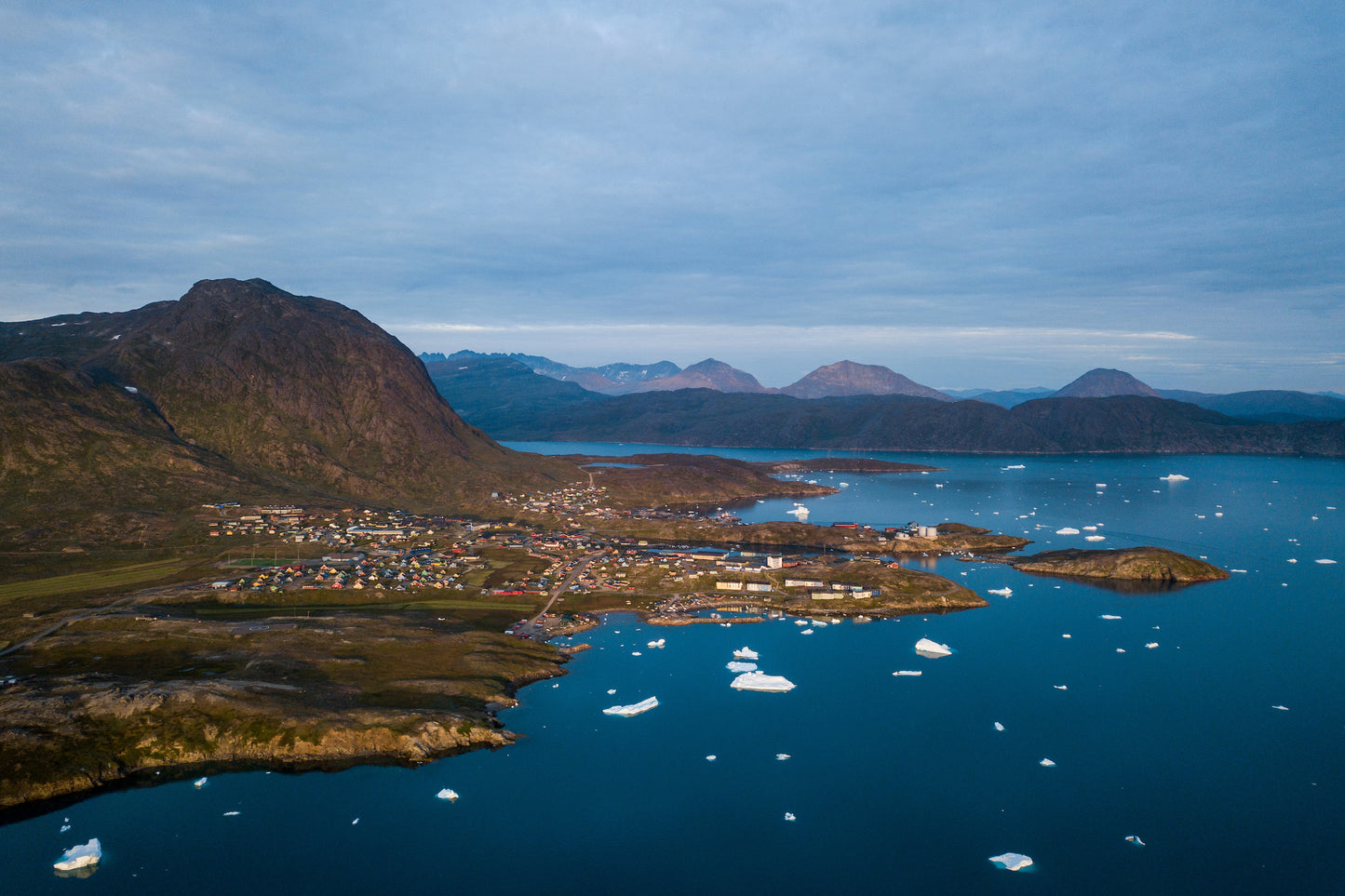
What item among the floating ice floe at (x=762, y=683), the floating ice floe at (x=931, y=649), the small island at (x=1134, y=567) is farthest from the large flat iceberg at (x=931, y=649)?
the small island at (x=1134, y=567)

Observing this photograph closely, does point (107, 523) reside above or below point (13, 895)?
above

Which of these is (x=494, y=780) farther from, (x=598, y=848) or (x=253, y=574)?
(x=253, y=574)

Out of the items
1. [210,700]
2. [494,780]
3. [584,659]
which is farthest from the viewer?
[584,659]

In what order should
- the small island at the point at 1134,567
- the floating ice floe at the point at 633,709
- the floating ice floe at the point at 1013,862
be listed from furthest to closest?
the small island at the point at 1134,567, the floating ice floe at the point at 633,709, the floating ice floe at the point at 1013,862

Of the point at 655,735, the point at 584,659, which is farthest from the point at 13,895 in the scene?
the point at 584,659

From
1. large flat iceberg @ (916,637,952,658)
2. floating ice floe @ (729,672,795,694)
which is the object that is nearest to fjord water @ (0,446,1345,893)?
large flat iceberg @ (916,637,952,658)

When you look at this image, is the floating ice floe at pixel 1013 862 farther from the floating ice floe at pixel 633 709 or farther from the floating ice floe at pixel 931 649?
the floating ice floe at pixel 931 649
